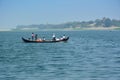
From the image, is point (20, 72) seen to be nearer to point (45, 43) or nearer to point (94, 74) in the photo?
point (94, 74)

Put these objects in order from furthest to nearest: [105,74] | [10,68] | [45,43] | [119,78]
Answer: [45,43], [10,68], [105,74], [119,78]

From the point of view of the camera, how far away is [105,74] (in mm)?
36375

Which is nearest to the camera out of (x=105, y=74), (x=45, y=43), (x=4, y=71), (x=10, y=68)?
(x=105, y=74)

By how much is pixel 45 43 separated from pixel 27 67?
176ft

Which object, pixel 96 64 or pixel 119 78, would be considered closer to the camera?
pixel 119 78

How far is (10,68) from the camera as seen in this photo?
41.8m

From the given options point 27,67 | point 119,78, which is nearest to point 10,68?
point 27,67

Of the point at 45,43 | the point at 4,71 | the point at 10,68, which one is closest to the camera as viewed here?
the point at 4,71

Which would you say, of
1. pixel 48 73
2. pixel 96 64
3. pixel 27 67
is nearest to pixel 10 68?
pixel 27 67

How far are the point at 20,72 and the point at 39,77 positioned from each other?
3757mm

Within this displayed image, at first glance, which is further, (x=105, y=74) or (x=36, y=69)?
(x=36, y=69)

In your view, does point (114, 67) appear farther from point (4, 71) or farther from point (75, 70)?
point (4, 71)

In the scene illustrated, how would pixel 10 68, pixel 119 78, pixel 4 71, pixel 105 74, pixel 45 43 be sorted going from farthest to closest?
pixel 45 43, pixel 10 68, pixel 4 71, pixel 105 74, pixel 119 78

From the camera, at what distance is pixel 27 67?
42.5 meters
